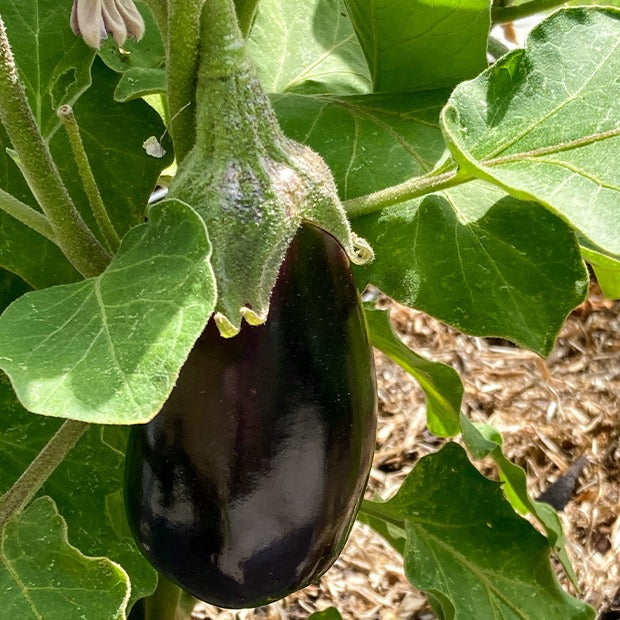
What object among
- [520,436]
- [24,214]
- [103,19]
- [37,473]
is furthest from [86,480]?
[520,436]

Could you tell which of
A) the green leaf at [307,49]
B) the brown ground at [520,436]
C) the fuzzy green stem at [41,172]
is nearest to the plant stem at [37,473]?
the fuzzy green stem at [41,172]

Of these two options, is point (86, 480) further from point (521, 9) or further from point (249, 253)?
point (521, 9)

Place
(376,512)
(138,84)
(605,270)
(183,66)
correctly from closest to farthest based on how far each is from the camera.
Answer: (183,66) < (138,84) < (605,270) < (376,512)

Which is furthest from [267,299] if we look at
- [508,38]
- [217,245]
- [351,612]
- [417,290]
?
[508,38]

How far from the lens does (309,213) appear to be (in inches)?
23.1

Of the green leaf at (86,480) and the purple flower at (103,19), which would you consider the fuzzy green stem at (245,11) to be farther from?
the green leaf at (86,480)

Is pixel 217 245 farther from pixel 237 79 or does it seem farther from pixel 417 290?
pixel 417 290

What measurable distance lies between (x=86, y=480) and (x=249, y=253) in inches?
12.4

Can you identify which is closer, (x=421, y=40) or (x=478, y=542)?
(x=421, y=40)

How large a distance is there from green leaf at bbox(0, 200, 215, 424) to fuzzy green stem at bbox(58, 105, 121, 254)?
84 millimetres

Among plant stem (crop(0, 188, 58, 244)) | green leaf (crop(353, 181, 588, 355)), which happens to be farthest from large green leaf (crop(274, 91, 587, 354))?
plant stem (crop(0, 188, 58, 244))

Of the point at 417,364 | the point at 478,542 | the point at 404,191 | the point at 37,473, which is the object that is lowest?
the point at 478,542

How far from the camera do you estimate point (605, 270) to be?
2.72ft

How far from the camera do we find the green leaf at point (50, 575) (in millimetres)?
594
